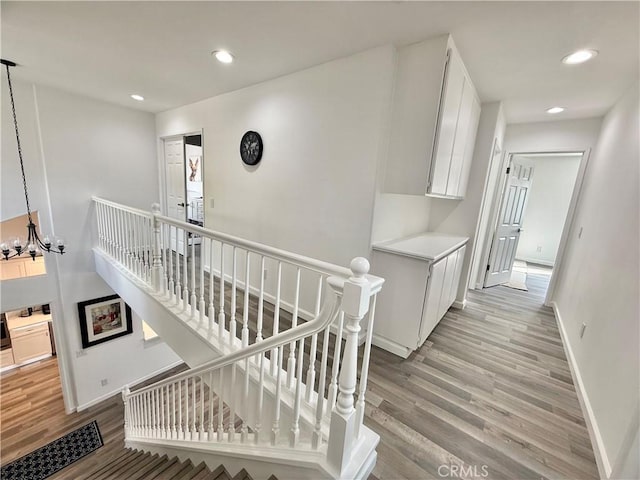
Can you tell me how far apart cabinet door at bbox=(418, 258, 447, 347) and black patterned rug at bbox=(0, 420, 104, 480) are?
4.80 m

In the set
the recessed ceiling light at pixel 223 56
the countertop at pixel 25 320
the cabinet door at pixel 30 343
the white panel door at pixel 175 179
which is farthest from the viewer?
the countertop at pixel 25 320

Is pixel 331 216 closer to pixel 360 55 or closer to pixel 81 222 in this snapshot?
pixel 360 55

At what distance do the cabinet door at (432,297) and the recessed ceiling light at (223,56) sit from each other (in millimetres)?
2542

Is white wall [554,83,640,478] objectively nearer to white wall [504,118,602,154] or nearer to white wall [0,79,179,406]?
white wall [504,118,602,154]

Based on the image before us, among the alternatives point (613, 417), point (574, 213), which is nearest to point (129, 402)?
point (613, 417)

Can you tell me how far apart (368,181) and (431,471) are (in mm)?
1916

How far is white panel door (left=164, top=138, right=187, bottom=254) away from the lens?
4355 millimetres

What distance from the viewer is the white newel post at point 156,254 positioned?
239 centimetres

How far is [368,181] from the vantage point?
84.7 inches

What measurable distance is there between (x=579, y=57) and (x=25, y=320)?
998 cm

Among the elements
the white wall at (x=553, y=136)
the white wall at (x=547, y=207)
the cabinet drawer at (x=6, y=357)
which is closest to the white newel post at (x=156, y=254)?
the white wall at (x=553, y=136)

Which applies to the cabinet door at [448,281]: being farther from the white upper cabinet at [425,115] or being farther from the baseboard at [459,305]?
the white upper cabinet at [425,115]

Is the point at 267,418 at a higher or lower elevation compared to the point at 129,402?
higher

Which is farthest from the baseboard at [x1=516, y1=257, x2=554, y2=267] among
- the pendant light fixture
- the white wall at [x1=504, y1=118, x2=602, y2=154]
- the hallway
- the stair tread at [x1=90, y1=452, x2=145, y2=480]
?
the pendant light fixture
